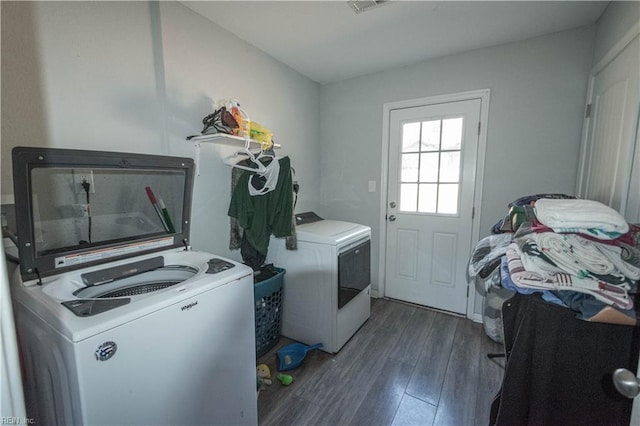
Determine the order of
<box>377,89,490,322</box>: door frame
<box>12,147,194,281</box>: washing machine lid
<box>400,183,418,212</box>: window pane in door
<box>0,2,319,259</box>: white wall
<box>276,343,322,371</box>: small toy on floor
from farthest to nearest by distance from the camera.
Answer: <box>400,183,418,212</box>: window pane in door → <box>377,89,490,322</box>: door frame → <box>276,343,322,371</box>: small toy on floor → <box>0,2,319,259</box>: white wall → <box>12,147,194,281</box>: washing machine lid

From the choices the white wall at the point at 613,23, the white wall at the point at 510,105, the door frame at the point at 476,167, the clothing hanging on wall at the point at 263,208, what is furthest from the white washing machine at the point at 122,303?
the white wall at the point at 613,23

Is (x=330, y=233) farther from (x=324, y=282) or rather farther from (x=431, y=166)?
(x=431, y=166)

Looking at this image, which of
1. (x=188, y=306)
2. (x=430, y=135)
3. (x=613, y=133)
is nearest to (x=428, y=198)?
(x=430, y=135)

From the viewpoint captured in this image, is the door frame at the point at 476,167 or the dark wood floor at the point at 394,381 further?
the door frame at the point at 476,167

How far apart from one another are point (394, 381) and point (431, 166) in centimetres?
183

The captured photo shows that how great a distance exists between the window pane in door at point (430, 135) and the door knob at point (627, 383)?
7.12 feet

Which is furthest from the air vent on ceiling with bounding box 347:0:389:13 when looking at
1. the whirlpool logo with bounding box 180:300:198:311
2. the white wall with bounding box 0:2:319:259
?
the whirlpool logo with bounding box 180:300:198:311

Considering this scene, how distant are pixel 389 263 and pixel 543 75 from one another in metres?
2.02

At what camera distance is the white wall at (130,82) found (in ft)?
3.93

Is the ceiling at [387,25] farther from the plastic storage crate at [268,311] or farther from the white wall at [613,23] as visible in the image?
the plastic storage crate at [268,311]

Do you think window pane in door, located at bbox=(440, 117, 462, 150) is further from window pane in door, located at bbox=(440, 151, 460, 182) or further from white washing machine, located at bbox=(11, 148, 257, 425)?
white washing machine, located at bbox=(11, 148, 257, 425)

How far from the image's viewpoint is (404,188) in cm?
275

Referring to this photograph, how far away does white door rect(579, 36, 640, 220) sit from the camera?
4.52 ft

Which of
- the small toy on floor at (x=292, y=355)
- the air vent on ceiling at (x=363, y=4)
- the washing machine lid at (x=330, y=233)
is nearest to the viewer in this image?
the air vent on ceiling at (x=363, y=4)
